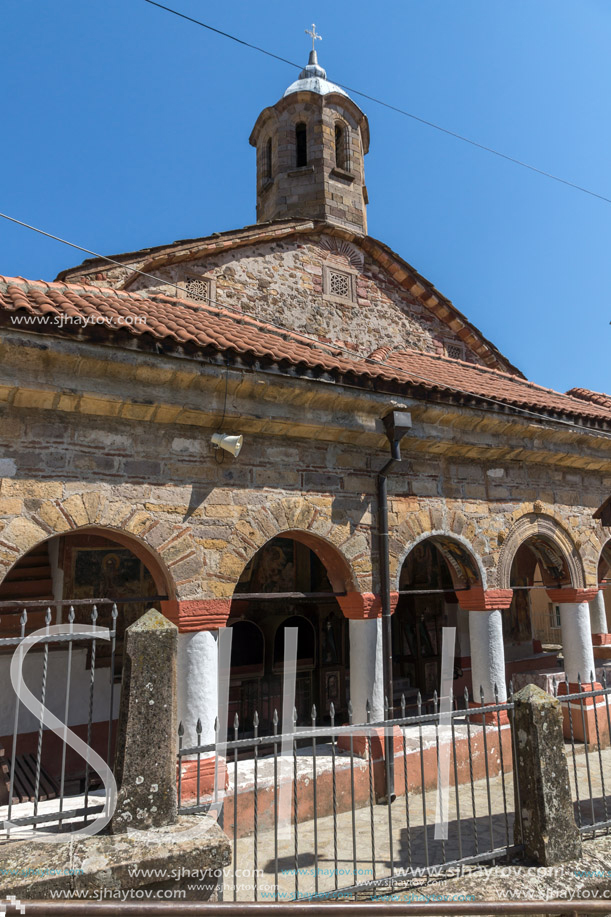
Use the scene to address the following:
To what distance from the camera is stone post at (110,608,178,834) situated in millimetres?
3072

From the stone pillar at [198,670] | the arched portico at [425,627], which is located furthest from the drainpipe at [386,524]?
the arched portico at [425,627]

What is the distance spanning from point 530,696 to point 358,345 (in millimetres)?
7222

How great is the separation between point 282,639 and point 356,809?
3.67 m

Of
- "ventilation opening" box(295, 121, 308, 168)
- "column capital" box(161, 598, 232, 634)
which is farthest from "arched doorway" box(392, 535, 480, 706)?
"ventilation opening" box(295, 121, 308, 168)

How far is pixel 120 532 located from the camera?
498 centimetres

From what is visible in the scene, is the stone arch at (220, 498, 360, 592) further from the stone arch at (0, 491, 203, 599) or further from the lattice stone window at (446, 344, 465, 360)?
the lattice stone window at (446, 344, 465, 360)

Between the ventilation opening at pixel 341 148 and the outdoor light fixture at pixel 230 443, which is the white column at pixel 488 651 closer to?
the outdoor light fixture at pixel 230 443

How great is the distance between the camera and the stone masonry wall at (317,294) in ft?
30.8

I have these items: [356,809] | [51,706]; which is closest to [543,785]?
[356,809]

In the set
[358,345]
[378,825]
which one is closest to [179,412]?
[378,825]

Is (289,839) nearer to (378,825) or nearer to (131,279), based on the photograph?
(378,825)

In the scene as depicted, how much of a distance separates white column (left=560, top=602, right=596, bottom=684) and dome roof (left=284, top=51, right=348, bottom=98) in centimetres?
1070

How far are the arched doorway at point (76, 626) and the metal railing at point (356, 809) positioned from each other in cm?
192

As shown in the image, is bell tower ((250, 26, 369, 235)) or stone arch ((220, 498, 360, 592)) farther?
bell tower ((250, 26, 369, 235))
